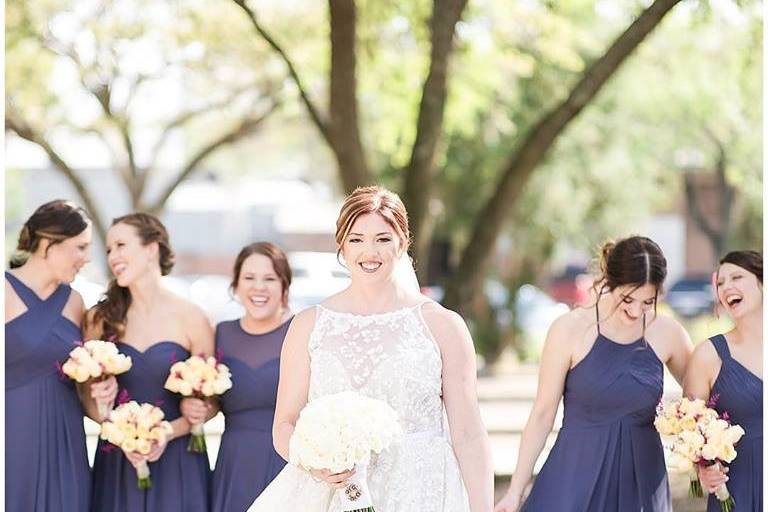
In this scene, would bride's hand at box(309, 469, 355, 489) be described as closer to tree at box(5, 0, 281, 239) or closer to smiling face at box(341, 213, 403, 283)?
smiling face at box(341, 213, 403, 283)

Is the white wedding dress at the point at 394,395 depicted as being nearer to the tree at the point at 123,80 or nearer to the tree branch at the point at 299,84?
the tree branch at the point at 299,84

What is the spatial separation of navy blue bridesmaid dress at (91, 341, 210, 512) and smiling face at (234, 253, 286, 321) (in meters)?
0.43

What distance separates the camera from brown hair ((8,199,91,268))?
6578mm

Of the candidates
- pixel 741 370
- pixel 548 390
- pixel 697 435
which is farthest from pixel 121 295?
pixel 741 370

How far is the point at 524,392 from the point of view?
18.6 metres

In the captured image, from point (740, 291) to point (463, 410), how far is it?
1.79 meters

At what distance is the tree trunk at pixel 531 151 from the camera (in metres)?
10.3

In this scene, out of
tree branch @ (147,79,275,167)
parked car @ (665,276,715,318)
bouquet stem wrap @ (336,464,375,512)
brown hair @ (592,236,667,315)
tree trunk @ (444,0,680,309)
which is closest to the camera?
bouquet stem wrap @ (336,464,375,512)

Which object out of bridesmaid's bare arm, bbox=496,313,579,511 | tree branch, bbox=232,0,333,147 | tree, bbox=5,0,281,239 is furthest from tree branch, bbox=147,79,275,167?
bridesmaid's bare arm, bbox=496,313,579,511

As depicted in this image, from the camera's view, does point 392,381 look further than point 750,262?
No

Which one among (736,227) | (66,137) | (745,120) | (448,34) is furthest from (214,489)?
(736,227)

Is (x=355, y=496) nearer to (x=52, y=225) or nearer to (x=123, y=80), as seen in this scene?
(x=52, y=225)

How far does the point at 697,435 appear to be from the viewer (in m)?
5.60

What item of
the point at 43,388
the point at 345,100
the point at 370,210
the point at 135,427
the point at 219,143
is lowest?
the point at 135,427
